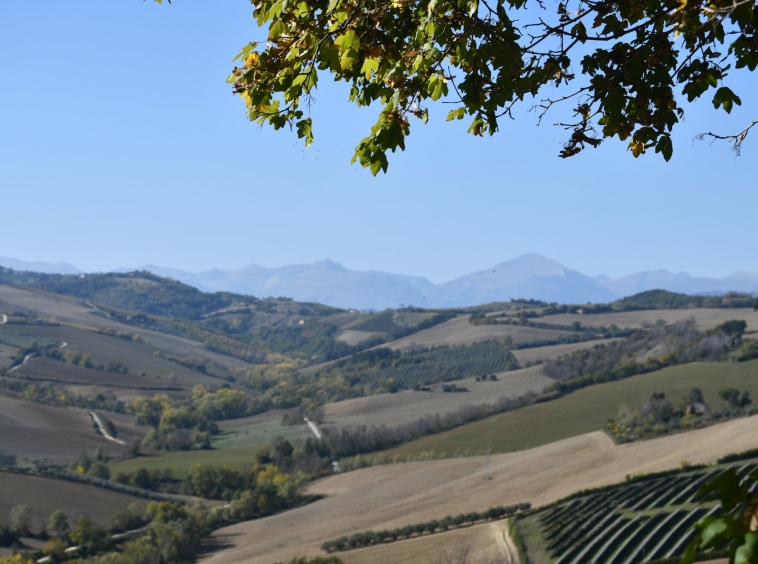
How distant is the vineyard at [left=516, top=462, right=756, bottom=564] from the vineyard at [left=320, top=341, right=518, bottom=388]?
2665 inches

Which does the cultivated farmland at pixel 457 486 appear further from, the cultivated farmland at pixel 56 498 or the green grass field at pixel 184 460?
the green grass field at pixel 184 460

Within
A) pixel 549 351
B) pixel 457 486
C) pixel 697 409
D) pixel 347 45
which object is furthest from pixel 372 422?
pixel 347 45

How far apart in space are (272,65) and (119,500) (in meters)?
50.3

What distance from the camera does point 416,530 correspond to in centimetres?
3822

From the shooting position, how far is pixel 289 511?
167 ft

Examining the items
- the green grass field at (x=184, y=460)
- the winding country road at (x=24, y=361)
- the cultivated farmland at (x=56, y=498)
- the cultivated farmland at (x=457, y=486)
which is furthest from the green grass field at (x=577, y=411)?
the winding country road at (x=24, y=361)

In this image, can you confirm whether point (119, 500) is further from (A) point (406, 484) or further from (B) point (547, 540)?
(B) point (547, 540)

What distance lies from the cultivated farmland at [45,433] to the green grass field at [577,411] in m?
25.8

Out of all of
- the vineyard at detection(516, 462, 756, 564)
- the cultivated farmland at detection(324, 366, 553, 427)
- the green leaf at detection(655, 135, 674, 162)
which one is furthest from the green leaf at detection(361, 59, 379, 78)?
the cultivated farmland at detection(324, 366, 553, 427)

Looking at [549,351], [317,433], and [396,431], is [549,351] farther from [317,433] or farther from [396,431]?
[317,433]

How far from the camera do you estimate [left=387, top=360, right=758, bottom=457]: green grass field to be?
2527 inches

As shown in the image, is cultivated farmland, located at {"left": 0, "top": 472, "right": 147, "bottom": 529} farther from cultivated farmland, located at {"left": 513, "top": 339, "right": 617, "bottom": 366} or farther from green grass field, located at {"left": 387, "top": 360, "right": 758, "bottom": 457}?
cultivated farmland, located at {"left": 513, "top": 339, "right": 617, "bottom": 366}

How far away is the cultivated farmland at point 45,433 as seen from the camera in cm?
6431

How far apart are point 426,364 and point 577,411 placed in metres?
53.4
